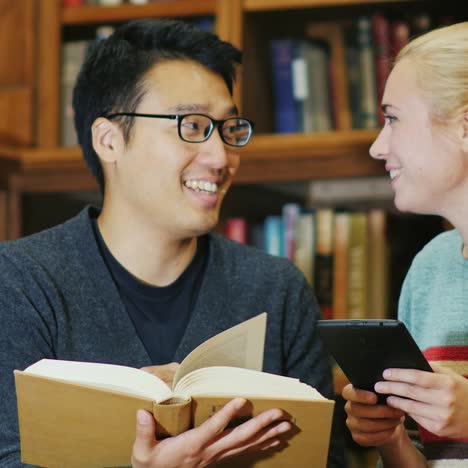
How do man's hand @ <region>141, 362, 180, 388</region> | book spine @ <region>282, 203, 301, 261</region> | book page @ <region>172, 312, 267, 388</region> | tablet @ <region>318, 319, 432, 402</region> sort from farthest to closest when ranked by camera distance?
1. book spine @ <region>282, 203, 301, 261</region>
2. man's hand @ <region>141, 362, 180, 388</region>
3. book page @ <region>172, 312, 267, 388</region>
4. tablet @ <region>318, 319, 432, 402</region>

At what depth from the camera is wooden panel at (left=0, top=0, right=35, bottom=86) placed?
2.30 metres

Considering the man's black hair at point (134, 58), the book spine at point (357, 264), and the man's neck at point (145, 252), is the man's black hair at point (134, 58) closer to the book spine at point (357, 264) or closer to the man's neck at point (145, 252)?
the man's neck at point (145, 252)

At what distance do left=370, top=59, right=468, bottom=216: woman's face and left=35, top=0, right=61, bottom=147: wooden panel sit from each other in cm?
108

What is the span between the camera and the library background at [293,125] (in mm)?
2195

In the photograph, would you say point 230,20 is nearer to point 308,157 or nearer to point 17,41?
point 308,157

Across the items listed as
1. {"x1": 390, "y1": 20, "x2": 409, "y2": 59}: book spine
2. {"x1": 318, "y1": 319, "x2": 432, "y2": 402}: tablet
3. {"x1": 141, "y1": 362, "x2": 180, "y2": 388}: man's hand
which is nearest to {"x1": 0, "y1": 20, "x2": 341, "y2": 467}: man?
{"x1": 141, "y1": 362, "x2": 180, "y2": 388}: man's hand

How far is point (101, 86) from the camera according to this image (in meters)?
1.81

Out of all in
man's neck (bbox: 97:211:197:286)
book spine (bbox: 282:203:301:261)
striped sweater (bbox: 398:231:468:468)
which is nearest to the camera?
striped sweater (bbox: 398:231:468:468)

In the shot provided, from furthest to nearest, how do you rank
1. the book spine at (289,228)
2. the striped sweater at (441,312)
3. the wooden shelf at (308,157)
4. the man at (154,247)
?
the book spine at (289,228), the wooden shelf at (308,157), the man at (154,247), the striped sweater at (441,312)

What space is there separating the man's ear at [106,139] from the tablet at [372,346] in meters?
0.71

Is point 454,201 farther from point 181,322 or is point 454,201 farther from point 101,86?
point 101,86

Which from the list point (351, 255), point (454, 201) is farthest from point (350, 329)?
point (351, 255)

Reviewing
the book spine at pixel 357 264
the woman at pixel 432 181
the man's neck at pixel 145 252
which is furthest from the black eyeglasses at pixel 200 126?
the book spine at pixel 357 264

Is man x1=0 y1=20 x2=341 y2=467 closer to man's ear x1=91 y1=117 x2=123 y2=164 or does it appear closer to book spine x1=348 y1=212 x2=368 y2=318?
man's ear x1=91 y1=117 x2=123 y2=164
